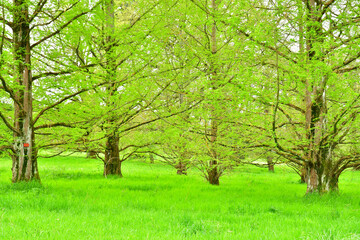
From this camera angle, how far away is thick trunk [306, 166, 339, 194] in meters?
6.28

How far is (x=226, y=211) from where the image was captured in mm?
4668

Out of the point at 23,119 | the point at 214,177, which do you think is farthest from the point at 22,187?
the point at 214,177

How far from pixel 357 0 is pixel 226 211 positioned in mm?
4906

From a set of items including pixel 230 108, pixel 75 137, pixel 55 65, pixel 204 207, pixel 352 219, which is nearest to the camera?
pixel 352 219

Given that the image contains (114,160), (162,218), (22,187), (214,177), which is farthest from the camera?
(114,160)

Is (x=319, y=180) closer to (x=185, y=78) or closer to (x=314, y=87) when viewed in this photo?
(x=314, y=87)

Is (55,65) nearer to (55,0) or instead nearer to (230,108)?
(55,0)

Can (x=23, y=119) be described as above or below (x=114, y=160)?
above

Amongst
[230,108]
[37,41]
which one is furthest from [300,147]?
[37,41]

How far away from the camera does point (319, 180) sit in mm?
→ 6312

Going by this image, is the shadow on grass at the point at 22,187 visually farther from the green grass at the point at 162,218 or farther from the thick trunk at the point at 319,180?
the thick trunk at the point at 319,180

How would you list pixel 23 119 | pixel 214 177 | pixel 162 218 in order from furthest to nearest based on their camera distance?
1. pixel 214 177
2. pixel 23 119
3. pixel 162 218

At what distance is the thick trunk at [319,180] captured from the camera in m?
6.28

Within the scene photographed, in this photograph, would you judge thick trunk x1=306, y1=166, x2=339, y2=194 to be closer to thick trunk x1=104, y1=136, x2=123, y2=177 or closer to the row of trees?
the row of trees
